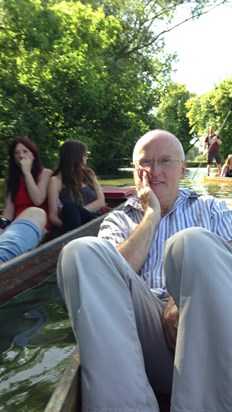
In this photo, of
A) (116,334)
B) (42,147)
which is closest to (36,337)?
(116,334)

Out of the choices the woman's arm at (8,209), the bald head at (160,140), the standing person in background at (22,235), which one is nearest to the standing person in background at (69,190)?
the woman's arm at (8,209)

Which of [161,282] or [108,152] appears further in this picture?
[108,152]

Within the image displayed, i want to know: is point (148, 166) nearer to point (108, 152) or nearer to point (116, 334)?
point (116, 334)

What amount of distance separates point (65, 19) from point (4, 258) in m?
10.4

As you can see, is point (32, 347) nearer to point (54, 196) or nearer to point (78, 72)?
point (54, 196)

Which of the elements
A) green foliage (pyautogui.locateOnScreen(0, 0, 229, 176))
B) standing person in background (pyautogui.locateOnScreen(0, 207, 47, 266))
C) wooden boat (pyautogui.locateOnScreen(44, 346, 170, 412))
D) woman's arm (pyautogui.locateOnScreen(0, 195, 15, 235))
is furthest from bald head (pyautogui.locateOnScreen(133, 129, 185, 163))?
green foliage (pyautogui.locateOnScreen(0, 0, 229, 176))

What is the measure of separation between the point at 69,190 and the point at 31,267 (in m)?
1.18

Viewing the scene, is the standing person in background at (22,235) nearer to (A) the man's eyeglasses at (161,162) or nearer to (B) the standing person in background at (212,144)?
(A) the man's eyeglasses at (161,162)

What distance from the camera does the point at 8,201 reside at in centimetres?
411

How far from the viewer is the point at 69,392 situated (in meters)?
1.22

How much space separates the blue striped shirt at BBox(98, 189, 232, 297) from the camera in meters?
1.99

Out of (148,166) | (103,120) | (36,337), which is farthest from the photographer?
(103,120)

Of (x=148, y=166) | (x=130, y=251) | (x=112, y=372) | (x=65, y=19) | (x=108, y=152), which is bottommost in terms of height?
(x=108, y=152)

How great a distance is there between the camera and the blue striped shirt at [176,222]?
1.99 m
